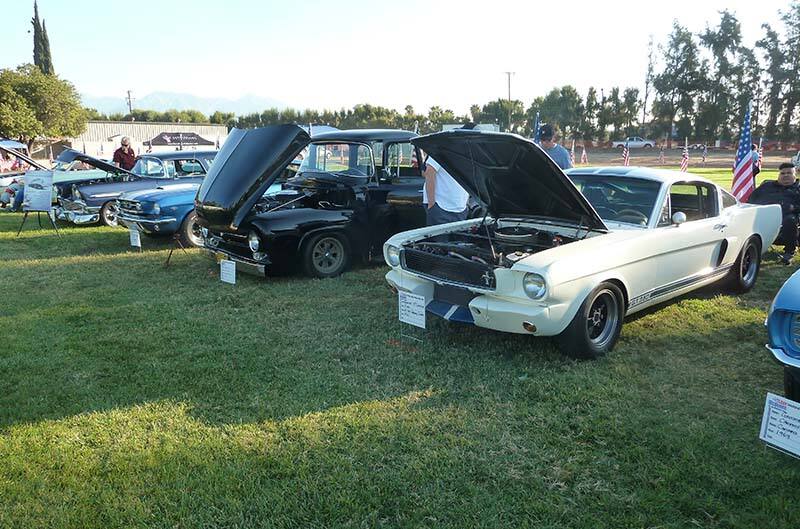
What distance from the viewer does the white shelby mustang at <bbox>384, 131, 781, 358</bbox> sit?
4070 mm

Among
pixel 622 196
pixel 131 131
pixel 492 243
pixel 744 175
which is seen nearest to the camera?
pixel 492 243

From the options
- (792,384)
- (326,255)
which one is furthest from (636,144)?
(792,384)

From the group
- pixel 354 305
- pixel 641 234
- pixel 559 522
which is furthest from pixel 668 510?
pixel 354 305

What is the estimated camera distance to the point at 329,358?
450 cm

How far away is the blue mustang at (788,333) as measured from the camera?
303cm

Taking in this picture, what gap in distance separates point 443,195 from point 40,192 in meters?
8.06

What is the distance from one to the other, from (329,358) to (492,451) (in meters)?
1.76

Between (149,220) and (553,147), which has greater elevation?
(553,147)

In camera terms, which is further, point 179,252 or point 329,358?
point 179,252

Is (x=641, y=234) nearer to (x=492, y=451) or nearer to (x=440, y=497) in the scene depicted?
(x=492, y=451)

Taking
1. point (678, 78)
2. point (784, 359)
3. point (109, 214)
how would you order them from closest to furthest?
point (784, 359) → point (109, 214) → point (678, 78)

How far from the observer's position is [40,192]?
10289mm

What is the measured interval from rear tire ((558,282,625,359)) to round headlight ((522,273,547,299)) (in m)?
0.39

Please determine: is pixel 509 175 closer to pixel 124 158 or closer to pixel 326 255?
pixel 326 255
